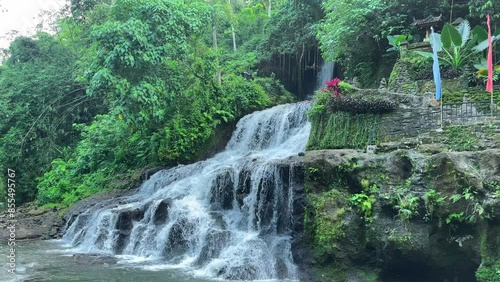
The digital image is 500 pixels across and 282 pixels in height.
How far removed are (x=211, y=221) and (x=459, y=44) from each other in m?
9.63

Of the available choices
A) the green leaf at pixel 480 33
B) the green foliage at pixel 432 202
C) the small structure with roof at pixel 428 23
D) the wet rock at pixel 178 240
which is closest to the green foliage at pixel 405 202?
the green foliage at pixel 432 202

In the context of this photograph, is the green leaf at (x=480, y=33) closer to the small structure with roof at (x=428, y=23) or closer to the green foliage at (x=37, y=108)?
the small structure with roof at (x=428, y=23)

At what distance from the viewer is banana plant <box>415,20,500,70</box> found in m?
13.8

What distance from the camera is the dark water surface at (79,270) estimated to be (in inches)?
357

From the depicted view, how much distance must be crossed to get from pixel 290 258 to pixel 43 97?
1845 centimetres

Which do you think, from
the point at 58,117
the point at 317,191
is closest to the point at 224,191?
the point at 317,191

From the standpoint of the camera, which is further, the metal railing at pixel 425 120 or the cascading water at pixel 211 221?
the metal railing at pixel 425 120

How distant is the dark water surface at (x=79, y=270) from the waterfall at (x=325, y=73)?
664 inches

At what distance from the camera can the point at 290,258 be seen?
31.6 feet

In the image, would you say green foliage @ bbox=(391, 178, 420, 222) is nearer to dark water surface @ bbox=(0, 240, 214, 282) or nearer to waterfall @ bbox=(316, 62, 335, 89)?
dark water surface @ bbox=(0, 240, 214, 282)

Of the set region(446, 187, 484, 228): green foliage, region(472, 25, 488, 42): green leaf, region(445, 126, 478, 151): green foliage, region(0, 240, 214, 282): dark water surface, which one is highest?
region(472, 25, 488, 42): green leaf

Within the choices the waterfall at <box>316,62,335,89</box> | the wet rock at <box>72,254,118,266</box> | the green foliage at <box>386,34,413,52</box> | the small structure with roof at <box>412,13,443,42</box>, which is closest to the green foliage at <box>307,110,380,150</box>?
the green foliage at <box>386,34,413,52</box>

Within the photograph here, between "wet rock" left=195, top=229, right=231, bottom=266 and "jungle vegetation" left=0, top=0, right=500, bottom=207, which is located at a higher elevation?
"jungle vegetation" left=0, top=0, right=500, bottom=207

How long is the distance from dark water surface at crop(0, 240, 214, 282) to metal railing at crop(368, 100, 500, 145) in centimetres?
601
